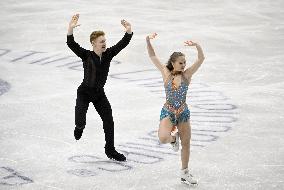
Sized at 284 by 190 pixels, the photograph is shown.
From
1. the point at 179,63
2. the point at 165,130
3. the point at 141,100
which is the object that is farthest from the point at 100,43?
the point at 141,100

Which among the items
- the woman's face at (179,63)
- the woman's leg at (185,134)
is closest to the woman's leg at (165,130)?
the woman's leg at (185,134)

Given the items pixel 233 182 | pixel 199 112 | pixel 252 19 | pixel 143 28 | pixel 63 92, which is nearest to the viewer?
pixel 233 182

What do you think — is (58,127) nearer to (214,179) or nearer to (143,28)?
(214,179)

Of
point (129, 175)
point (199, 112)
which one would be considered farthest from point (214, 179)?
point (199, 112)

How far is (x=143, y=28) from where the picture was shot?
2406 cm

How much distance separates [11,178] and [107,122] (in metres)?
1.56

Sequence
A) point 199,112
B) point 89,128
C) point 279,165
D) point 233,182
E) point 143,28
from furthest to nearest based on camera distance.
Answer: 1. point 143,28
2. point 199,112
3. point 89,128
4. point 279,165
5. point 233,182

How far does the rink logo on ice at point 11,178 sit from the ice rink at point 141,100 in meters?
0.01

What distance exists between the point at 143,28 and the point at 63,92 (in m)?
8.84

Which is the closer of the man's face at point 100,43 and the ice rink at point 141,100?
Result: the man's face at point 100,43

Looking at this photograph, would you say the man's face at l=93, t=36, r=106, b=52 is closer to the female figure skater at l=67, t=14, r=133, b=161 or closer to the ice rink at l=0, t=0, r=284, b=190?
the female figure skater at l=67, t=14, r=133, b=161

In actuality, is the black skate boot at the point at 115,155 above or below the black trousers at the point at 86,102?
below

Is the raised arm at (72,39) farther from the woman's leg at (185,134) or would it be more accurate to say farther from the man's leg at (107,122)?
the woman's leg at (185,134)

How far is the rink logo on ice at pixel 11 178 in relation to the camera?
29.8 feet
